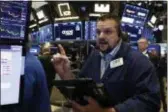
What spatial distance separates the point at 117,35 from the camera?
9.37ft

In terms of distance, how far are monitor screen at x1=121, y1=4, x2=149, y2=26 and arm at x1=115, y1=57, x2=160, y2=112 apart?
5128 millimetres

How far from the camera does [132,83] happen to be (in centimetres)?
263

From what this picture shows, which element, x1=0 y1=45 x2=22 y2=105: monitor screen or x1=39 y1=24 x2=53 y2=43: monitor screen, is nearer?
x1=0 y1=45 x2=22 y2=105: monitor screen

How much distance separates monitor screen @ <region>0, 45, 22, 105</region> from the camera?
4.52ft

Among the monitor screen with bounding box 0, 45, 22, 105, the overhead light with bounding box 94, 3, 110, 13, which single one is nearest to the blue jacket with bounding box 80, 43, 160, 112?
the monitor screen with bounding box 0, 45, 22, 105

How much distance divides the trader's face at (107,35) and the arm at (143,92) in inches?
11.3

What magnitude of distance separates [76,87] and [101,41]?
794 millimetres

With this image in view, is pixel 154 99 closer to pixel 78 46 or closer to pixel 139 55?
pixel 139 55

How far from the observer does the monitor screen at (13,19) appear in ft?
4.59

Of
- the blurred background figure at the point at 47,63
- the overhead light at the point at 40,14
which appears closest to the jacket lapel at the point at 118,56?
the blurred background figure at the point at 47,63

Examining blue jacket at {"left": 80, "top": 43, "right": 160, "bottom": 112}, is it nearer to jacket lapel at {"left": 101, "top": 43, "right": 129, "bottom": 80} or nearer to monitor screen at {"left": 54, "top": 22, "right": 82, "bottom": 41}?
jacket lapel at {"left": 101, "top": 43, "right": 129, "bottom": 80}

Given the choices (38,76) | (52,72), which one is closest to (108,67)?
(38,76)

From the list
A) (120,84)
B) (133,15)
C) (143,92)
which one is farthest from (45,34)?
(143,92)

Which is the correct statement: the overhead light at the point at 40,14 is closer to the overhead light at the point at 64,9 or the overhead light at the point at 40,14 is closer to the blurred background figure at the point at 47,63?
the overhead light at the point at 64,9
